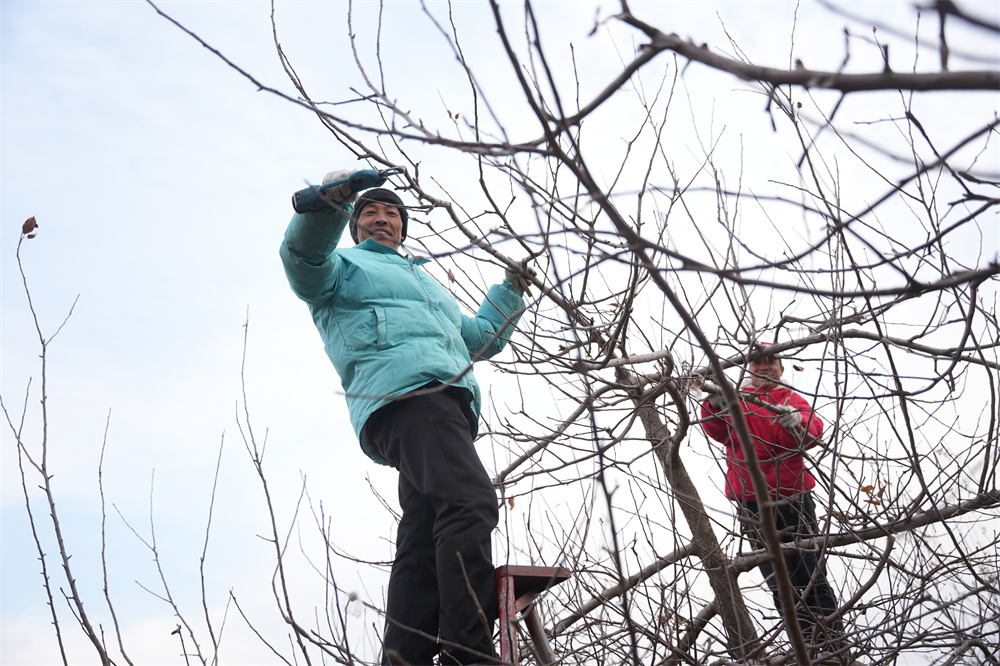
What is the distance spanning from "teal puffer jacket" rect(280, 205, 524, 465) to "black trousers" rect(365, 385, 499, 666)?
8 centimetres

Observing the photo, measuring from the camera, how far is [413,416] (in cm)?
216

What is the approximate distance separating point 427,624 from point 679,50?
5.84 ft

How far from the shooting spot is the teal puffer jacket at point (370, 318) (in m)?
2.21

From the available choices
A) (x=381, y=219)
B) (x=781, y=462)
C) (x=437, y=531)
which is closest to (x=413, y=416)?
(x=437, y=531)

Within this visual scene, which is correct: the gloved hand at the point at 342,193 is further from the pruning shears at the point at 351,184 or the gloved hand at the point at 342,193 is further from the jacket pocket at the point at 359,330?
the jacket pocket at the point at 359,330

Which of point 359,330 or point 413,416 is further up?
point 359,330

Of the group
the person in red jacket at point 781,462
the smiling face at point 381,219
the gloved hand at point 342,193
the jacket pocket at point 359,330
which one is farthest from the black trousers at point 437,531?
the person in red jacket at point 781,462

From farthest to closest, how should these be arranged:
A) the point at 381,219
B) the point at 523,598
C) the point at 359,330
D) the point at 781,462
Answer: the point at 781,462
the point at 381,219
the point at 359,330
the point at 523,598

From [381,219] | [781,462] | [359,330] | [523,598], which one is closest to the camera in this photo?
[523,598]

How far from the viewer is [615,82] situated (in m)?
0.87

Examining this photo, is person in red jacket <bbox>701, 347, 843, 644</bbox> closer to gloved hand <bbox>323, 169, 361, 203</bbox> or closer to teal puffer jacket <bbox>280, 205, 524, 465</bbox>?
teal puffer jacket <bbox>280, 205, 524, 465</bbox>

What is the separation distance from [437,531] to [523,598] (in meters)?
0.33

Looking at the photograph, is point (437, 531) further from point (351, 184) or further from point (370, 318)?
point (351, 184)

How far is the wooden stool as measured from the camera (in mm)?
1866
